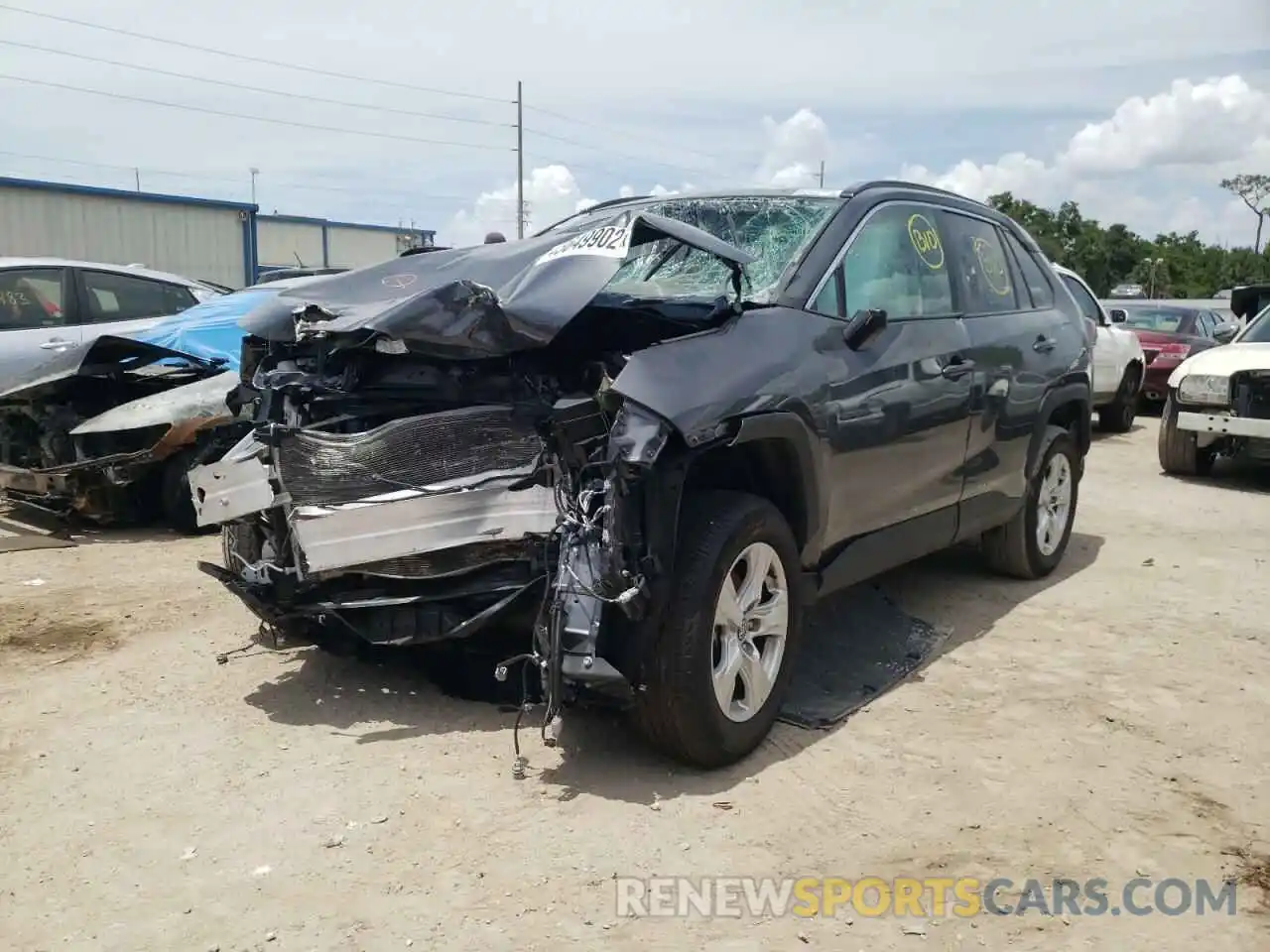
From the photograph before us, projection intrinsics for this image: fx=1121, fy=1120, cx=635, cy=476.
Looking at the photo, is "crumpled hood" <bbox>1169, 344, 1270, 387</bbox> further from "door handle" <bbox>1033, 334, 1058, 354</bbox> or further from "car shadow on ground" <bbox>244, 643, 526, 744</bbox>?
"car shadow on ground" <bbox>244, 643, 526, 744</bbox>

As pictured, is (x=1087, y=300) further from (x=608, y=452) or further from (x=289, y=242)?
(x=289, y=242)

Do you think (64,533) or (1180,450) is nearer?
(64,533)

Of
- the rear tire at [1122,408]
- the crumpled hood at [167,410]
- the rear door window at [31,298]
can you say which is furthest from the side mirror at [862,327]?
the rear tire at [1122,408]

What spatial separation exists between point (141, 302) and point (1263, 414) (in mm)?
9076

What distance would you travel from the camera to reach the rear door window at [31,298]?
870 centimetres

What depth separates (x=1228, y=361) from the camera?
9.16m

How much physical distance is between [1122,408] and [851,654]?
9836mm

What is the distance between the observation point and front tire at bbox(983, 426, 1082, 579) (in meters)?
5.85

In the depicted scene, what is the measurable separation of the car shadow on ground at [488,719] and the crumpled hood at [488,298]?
1111mm

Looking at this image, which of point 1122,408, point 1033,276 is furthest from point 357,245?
point 1033,276

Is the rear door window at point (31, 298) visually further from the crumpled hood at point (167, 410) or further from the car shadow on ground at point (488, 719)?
the car shadow on ground at point (488, 719)

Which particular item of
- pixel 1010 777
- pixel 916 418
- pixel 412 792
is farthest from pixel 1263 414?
pixel 412 792

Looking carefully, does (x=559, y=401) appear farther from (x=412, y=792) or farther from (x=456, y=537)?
(x=412, y=792)

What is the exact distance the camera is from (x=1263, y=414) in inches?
348
